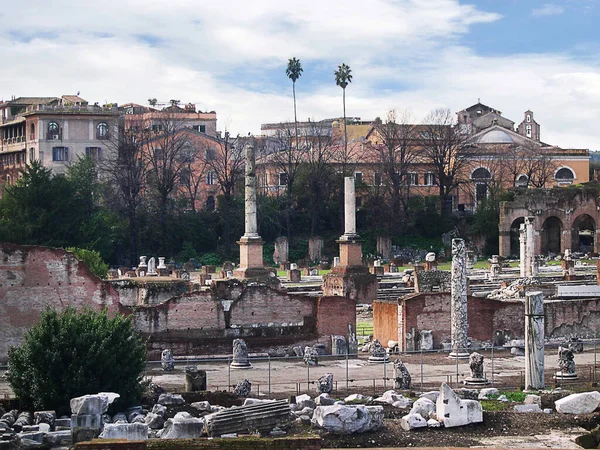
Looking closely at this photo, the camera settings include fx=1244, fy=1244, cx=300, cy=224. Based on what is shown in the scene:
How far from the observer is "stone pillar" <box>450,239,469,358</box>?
3269 centimetres

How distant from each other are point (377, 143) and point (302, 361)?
49.6 metres

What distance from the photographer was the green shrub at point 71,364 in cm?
2319

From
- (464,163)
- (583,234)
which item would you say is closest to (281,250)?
(464,163)

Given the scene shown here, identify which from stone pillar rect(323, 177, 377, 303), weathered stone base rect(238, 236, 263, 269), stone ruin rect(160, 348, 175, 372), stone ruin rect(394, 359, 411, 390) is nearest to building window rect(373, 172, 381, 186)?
stone pillar rect(323, 177, 377, 303)

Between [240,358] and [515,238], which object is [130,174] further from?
[240,358]

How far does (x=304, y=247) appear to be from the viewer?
68750mm

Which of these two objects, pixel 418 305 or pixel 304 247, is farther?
pixel 304 247

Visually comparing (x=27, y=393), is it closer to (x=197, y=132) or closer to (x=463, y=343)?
(x=463, y=343)

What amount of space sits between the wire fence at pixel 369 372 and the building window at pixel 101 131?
48645 millimetres

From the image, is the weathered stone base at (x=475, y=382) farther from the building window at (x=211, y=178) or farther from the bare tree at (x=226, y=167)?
the building window at (x=211, y=178)

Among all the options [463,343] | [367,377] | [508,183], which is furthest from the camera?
[508,183]

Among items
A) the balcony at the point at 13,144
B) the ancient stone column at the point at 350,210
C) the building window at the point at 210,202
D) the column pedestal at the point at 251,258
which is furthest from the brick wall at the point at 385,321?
the balcony at the point at 13,144

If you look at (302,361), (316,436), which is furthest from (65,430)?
(302,361)

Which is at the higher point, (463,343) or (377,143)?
(377,143)
